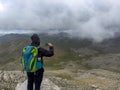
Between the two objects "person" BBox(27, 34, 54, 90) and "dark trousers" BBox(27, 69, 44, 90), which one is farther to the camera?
"dark trousers" BBox(27, 69, 44, 90)

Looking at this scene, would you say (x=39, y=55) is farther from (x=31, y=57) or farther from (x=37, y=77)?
(x=37, y=77)

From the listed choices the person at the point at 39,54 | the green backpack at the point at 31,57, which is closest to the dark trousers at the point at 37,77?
the person at the point at 39,54

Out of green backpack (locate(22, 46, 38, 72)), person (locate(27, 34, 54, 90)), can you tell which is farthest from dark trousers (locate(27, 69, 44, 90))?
green backpack (locate(22, 46, 38, 72))

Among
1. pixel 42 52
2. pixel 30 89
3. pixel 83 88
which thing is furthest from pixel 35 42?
pixel 83 88

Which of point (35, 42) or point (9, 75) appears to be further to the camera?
point (9, 75)

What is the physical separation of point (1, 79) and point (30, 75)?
12558 millimetres

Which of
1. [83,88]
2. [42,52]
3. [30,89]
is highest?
[42,52]

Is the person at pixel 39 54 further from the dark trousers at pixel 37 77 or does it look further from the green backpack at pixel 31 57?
the green backpack at pixel 31 57

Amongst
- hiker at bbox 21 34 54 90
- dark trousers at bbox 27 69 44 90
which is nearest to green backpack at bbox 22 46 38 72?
hiker at bbox 21 34 54 90

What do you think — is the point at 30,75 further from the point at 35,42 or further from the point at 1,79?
the point at 1,79

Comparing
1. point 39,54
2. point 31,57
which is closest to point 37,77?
point 31,57

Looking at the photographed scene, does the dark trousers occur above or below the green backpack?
below

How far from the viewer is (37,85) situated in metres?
16.4

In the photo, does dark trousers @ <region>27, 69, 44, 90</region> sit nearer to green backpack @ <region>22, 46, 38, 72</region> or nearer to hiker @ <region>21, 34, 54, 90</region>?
hiker @ <region>21, 34, 54, 90</region>
